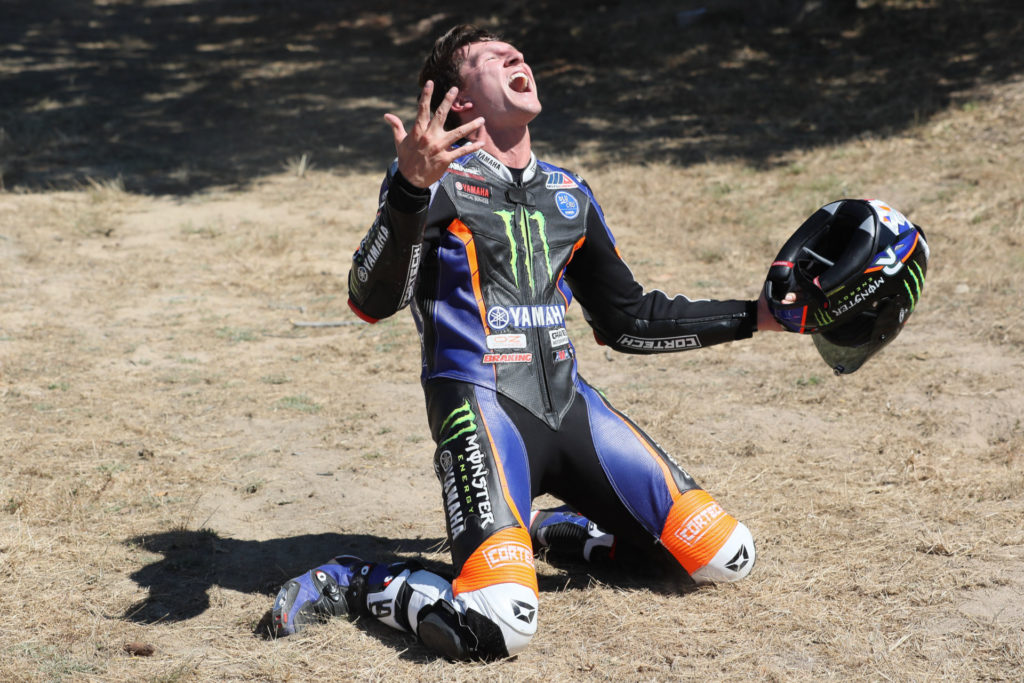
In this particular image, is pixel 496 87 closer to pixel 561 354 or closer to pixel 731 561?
pixel 561 354

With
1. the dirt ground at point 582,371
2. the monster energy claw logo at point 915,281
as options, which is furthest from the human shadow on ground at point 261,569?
the monster energy claw logo at point 915,281

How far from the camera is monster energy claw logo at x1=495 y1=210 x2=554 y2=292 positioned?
3592 millimetres

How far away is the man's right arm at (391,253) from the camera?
3.07 m

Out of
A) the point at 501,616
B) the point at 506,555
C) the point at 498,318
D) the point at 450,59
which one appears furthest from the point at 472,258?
the point at 501,616

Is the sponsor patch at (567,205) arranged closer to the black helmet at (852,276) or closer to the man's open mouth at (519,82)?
the man's open mouth at (519,82)

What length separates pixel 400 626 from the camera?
3439mm

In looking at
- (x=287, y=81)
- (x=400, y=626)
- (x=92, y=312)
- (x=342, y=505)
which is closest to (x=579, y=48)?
(x=287, y=81)

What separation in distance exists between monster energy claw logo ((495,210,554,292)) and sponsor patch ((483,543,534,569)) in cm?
90

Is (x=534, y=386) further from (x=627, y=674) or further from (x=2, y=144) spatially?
(x=2, y=144)

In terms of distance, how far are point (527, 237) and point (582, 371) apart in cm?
265

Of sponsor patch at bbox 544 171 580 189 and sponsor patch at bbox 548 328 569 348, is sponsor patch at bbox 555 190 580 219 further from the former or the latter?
sponsor patch at bbox 548 328 569 348

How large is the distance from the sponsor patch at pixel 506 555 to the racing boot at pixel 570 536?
586 millimetres

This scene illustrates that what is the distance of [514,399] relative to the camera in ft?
11.6

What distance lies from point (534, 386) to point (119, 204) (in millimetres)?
7354
